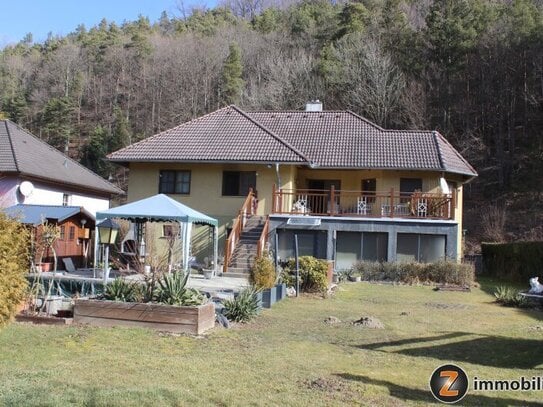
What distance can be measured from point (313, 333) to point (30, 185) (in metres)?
17.9

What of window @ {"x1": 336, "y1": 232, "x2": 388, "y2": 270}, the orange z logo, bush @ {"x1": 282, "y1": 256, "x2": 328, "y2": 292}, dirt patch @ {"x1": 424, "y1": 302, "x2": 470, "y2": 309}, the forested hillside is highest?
the forested hillside

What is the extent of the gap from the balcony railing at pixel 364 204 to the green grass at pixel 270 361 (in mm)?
10260

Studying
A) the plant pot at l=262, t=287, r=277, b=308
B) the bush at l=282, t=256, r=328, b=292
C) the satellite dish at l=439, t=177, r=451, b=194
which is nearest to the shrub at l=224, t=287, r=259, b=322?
the plant pot at l=262, t=287, r=277, b=308

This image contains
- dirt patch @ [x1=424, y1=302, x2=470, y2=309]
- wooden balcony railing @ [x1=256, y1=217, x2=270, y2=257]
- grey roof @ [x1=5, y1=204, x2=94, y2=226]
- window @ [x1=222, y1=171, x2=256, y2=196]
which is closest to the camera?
dirt patch @ [x1=424, y1=302, x2=470, y2=309]

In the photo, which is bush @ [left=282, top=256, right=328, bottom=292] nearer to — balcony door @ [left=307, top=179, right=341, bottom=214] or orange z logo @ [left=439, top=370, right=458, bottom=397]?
balcony door @ [left=307, top=179, right=341, bottom=214]

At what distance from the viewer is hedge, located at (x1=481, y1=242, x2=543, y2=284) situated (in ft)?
76.2

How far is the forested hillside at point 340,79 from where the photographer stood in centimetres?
4244

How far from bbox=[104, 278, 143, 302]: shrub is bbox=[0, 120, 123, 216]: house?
1300 cm

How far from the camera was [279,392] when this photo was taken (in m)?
5.85

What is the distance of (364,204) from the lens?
23.2 m

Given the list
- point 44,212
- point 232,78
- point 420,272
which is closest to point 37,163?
point 44,212

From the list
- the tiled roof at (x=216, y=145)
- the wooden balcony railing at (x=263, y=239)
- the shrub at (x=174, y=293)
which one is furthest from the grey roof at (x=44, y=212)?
the shrub at (x=174, y=293)

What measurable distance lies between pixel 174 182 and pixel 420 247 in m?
11.1

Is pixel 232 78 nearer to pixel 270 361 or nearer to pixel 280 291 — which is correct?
pixel 280 291
